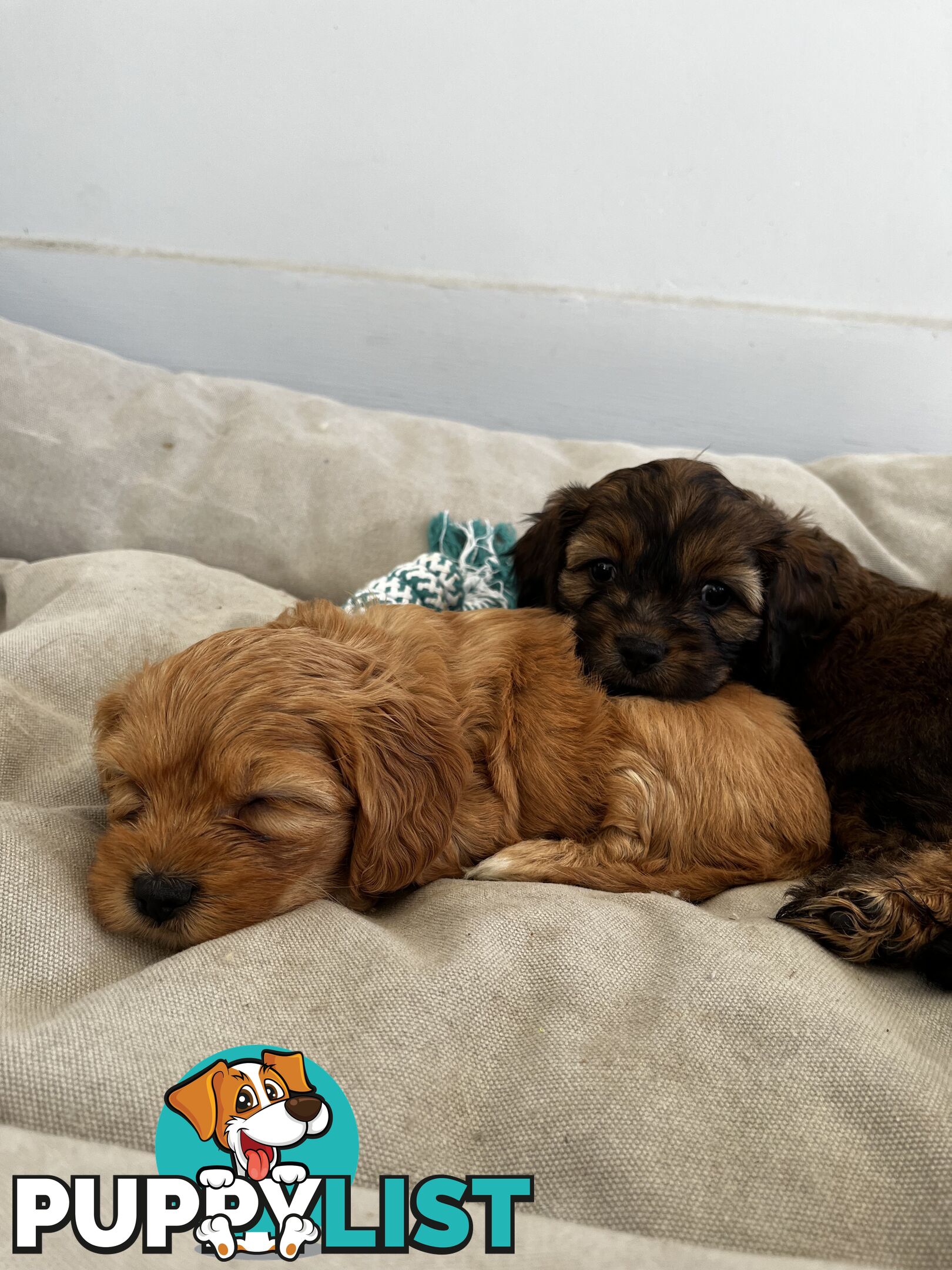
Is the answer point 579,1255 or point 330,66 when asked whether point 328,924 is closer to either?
point 579,1255

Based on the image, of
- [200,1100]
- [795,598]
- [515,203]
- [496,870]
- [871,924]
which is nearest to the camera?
[200,1100]

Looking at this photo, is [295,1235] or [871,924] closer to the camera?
[295,1235]

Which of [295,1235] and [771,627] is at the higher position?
[771,627]

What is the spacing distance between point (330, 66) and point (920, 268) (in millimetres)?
2340

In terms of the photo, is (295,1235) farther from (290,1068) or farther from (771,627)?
(771,627)

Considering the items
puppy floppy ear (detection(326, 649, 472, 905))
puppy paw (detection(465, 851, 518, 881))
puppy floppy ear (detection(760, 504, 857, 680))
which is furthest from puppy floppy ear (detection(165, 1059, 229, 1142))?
puppy floppy ear (detection(760, 504, 857, 680))

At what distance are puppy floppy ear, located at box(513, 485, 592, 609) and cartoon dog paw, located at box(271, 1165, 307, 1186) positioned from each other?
1501mm

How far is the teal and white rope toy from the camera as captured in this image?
99.0 inches

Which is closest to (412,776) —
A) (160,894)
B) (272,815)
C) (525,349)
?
(272,815)

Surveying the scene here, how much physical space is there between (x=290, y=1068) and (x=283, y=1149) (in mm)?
106

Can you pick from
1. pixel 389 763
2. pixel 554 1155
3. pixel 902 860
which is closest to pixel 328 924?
pixel 389 763

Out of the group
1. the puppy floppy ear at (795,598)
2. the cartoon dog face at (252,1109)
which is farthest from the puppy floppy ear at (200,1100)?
the puppy floppy ear at (795,598)

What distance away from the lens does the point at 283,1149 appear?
1.16m

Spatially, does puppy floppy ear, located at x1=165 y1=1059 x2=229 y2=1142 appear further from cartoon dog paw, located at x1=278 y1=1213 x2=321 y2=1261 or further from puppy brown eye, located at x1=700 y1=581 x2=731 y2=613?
puppy brown eye, located at x1=700 y1=581 x2=731 y2=613
